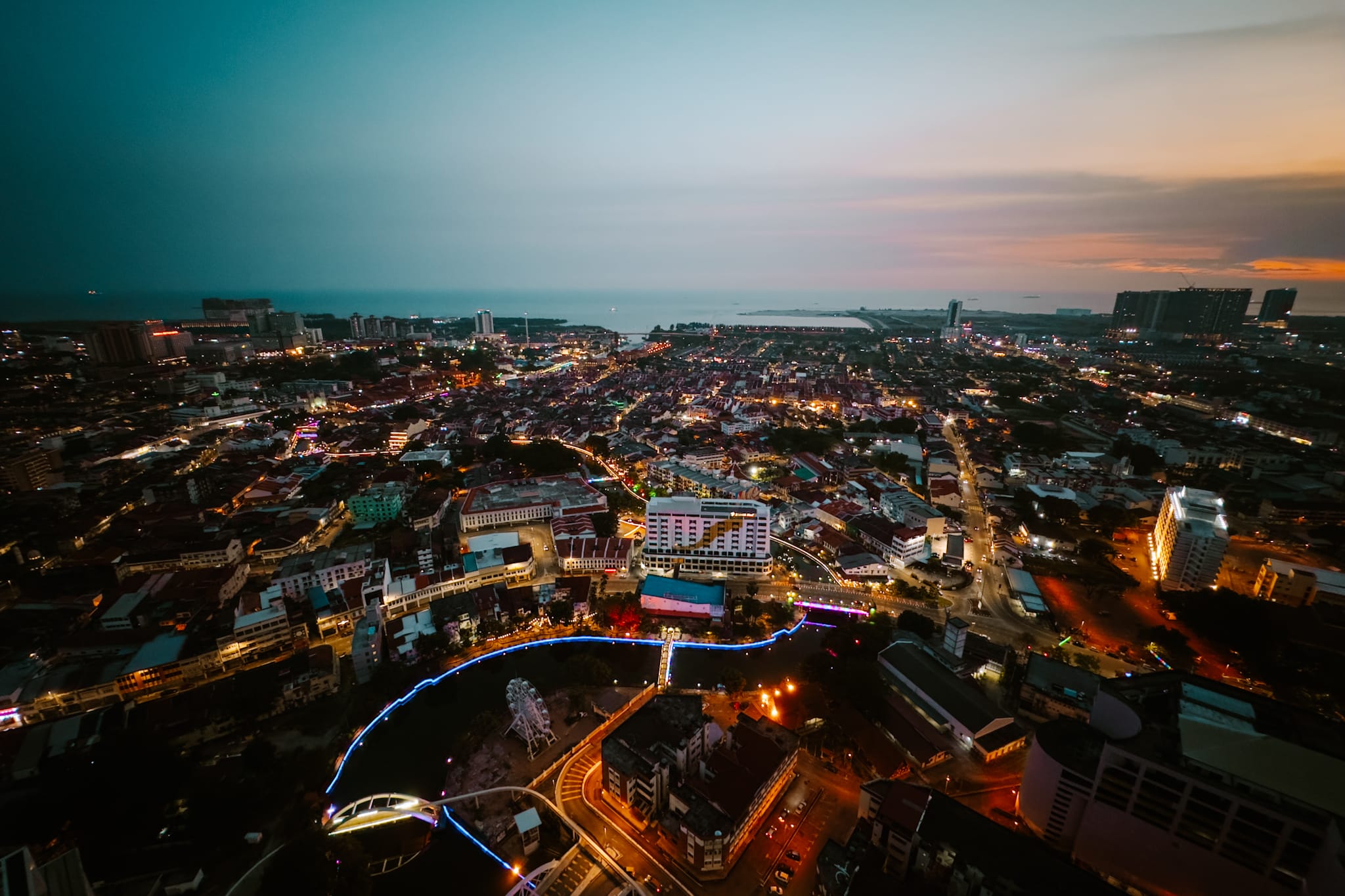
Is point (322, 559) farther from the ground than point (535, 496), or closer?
farther from the ground

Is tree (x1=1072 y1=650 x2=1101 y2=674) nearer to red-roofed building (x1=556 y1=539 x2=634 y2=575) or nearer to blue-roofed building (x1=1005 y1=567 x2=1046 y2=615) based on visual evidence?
blue-roofed building (x1=1005 y1=567 x2=1046 y2=615)

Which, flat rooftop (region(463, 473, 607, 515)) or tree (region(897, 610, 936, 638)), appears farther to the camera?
flat rooftop (region(463, 473, 607, 515))

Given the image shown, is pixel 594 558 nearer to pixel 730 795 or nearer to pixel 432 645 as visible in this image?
pixel 432 645

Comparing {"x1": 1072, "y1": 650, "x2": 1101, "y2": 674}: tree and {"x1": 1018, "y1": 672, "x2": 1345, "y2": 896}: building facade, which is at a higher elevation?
{"x1": 1018, "y1": 672, "x2": 1345, "y2": 896}: building facade

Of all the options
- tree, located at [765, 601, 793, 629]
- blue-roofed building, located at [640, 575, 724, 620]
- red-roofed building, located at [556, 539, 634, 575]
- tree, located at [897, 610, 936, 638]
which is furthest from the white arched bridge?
tree, located at [897, 610, 936, 638]

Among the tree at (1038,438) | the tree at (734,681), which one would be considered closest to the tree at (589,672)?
the tree at (734,681)

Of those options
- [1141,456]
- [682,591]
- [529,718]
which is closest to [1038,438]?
[1141,456]

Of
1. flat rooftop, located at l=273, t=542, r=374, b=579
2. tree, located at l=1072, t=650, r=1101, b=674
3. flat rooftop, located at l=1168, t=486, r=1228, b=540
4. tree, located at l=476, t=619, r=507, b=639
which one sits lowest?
tree, located at l=1072, t=650, r=1101, b=674
